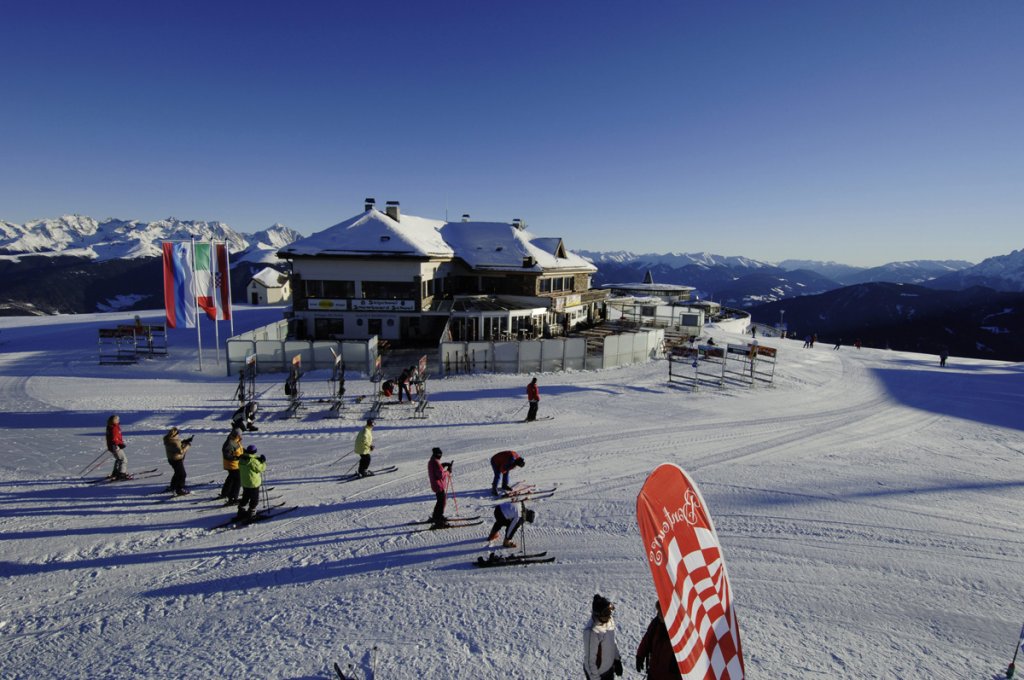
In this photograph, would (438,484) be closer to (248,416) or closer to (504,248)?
(248,416)

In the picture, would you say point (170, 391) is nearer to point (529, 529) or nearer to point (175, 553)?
point (175, 553)

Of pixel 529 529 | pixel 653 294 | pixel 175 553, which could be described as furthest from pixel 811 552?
pixel 653 294

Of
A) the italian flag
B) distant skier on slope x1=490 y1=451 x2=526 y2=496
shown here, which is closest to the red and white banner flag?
distant skier on slope x1=490 y1=451 x2=526 y2=496

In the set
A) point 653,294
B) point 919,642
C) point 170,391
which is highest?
point 653,294

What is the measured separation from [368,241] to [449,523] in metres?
24.9

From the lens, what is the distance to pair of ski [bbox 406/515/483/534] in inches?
366

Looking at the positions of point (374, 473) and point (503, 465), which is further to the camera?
point (374, 473)

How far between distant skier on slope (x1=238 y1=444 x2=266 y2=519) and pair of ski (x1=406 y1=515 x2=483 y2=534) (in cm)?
301

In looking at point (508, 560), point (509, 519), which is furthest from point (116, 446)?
point (508, 560)

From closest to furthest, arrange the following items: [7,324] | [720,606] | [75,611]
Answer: [720,606]
[75,611]
[7,324]

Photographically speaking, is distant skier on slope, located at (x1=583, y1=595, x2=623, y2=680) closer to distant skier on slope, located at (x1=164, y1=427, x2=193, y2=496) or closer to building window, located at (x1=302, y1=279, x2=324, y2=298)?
distant skier on slope, located at (x1=164, y1=427, x2=193, y2=496)

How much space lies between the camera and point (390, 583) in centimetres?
762

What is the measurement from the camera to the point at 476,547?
28.6ft

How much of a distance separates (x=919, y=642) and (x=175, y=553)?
11465 mm
